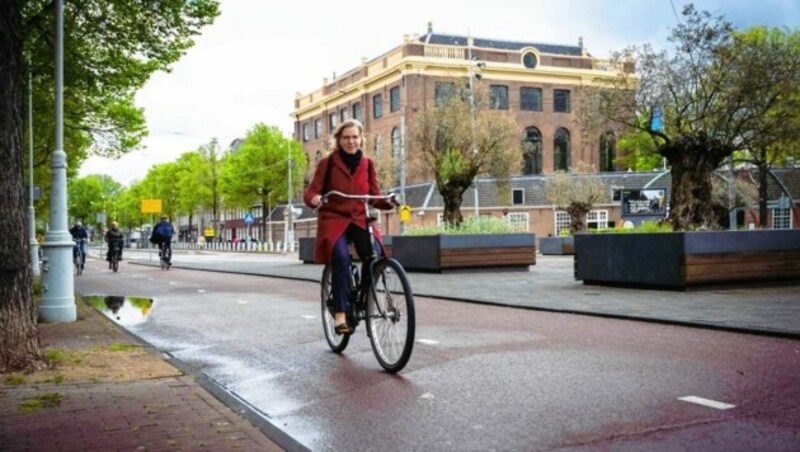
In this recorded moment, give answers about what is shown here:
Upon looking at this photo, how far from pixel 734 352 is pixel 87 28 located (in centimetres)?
1507

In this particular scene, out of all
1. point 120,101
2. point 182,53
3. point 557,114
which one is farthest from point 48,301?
point 557,114

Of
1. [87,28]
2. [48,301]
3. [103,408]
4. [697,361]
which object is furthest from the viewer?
[87,28]

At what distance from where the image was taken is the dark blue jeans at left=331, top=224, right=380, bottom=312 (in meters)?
5.96

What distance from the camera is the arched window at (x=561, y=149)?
62.8 m

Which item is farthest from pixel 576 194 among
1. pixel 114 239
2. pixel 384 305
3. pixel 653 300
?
pixel 384 305

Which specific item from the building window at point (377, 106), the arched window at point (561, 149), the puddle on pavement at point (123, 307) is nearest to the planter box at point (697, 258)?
the puddle on pavement at point (123, 307)

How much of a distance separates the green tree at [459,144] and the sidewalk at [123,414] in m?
19.4

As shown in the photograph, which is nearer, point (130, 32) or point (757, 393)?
point (757, 393)

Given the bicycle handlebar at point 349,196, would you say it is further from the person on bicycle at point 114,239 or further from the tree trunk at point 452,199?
the person on bicycle at point 114,239

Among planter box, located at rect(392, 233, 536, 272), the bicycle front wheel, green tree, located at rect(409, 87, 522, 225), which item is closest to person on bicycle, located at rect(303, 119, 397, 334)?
the bicycle front wheel

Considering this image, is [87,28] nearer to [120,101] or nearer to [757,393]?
[120,101]

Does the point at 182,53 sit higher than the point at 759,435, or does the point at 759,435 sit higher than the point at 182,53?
the point at 182,53

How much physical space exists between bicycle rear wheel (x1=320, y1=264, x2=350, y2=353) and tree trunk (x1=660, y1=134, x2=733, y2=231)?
29.7ft

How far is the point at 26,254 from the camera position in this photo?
6.06 m
